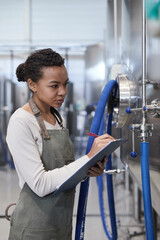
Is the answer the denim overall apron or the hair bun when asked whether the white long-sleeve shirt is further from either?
the hair bun

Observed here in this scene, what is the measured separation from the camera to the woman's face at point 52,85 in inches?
41.0

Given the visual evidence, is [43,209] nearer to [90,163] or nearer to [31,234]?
[31,234]

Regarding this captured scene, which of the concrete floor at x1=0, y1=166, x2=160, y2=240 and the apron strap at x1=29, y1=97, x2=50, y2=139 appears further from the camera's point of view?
the concrete floor at x1=0, y1=166, x2=160, y2=240

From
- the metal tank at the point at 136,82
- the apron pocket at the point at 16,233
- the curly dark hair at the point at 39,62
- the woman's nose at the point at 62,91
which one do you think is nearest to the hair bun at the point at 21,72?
the curly dark hair at the point at 39,62

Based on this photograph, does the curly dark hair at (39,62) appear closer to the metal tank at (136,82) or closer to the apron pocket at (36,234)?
the metal tank at (136,82)

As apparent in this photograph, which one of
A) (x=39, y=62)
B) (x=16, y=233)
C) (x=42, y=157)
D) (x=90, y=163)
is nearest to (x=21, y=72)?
(x=39, y=62)

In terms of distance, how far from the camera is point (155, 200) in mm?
1084

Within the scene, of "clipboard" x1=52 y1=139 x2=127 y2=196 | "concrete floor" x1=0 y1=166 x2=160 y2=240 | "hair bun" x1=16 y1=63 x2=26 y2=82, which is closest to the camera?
"clipboard" x1=52 y1=139 x2=127 y2=196

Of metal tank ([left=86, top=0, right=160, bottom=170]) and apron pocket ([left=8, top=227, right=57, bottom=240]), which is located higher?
metal tank ([left=86, top=0, right=160, bottom=170])

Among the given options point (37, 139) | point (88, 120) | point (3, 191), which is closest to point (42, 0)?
point (88, 120)

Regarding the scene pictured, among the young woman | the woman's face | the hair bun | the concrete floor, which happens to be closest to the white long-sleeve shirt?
the young woman

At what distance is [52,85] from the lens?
3.42 feet

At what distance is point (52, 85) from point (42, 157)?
0.23 m

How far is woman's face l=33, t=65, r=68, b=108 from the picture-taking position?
1.04 metres
